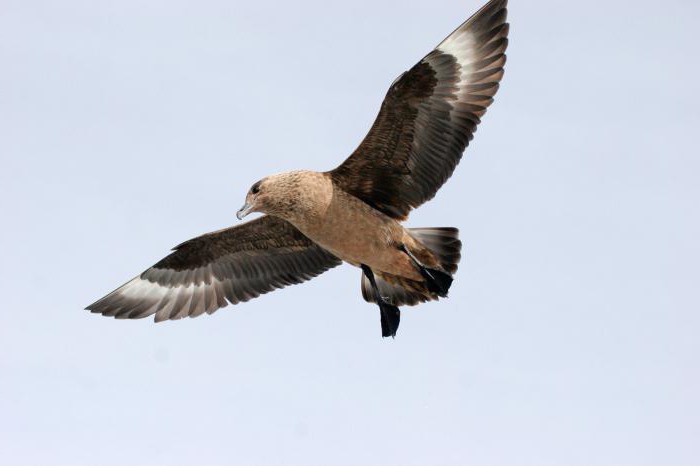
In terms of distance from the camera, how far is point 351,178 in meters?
8.04

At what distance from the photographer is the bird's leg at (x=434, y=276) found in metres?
7.99

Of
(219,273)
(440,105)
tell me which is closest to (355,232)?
(440,105)

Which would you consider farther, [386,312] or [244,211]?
[386,312]

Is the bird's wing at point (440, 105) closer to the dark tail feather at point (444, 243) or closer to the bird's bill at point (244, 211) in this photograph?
the dark tail feather at point (444, 243)

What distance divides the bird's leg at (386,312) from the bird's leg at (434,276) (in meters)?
0.46

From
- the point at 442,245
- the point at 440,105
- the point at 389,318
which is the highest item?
the point at 440,105

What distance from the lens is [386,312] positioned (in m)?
8.44

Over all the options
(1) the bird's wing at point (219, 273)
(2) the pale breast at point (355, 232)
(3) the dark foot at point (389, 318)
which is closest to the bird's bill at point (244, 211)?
A: (2) the pale breast at point (355, 232)

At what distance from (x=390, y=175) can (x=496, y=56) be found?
111 cm

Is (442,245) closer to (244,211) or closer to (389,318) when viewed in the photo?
(389,318)

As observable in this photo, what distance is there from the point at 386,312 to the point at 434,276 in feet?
1.97

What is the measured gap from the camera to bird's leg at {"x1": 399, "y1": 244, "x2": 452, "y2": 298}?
7992 millimetres

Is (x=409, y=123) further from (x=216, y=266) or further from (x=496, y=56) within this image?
(x=216, y=266)

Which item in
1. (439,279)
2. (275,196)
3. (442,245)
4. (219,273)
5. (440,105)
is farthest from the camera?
(219,273)
